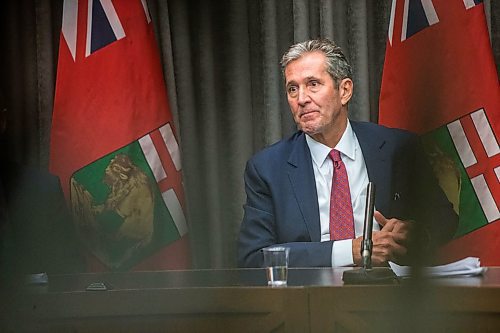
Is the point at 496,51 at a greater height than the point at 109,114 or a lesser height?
greater

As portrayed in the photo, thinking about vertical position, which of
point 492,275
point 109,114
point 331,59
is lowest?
point 492,275

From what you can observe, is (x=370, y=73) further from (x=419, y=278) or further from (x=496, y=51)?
(x=419, y=278)

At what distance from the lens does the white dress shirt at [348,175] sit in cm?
205

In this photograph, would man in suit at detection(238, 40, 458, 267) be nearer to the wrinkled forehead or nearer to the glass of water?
the wrinkled forehead

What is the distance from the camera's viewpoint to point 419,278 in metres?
0.27

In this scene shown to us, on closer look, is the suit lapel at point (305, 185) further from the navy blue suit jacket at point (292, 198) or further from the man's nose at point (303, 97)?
the man's nose at point (303, 97)

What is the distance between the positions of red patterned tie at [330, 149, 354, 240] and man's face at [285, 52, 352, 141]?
0.18m

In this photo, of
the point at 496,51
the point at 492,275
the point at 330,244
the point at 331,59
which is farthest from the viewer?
the point at 496,51

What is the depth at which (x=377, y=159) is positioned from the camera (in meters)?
2.06

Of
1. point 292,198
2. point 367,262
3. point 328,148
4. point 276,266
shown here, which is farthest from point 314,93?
point 367,262

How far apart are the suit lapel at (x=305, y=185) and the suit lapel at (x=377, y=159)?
0.13 m

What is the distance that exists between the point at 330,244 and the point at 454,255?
62.3 inches

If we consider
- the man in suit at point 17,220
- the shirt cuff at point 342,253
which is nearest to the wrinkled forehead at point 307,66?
the shirt cuff at point 342,253

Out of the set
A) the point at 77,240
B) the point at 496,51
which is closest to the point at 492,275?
the point at 77,240
